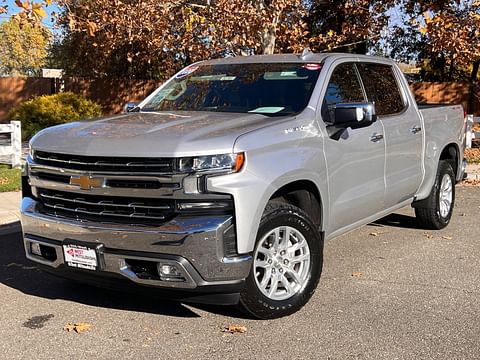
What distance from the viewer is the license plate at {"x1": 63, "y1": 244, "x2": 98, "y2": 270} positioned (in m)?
4.07

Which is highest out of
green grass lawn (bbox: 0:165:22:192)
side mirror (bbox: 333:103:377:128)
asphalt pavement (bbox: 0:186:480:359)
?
side mirror (bbox: 333:103:377:128)

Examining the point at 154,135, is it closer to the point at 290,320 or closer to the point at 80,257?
the point at 80,257

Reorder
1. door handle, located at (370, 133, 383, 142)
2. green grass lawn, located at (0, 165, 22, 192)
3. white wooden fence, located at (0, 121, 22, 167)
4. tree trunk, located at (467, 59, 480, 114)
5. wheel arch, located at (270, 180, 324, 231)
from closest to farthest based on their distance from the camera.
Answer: wheel arch, located at (270, 180, 324, 231) → door handle, located at (370, 133, 383, 142) → green grass lawn, located at (0, 165, 22, 192) → white wooden fence, located at (0, 121, 22, 167) → tree trunk, located at (467, 59, 480, 114)

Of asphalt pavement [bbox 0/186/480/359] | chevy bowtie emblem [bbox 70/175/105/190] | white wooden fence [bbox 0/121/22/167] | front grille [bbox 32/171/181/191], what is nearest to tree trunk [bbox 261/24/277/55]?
white wooden fence [bbox 0/121/22/167]

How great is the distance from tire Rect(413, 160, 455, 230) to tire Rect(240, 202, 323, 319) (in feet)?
9.13

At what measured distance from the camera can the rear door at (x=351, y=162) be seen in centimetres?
494

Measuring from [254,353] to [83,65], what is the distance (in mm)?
25494

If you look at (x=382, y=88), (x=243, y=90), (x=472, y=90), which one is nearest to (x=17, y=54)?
(x=472, y=90)

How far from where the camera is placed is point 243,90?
5.29 meters

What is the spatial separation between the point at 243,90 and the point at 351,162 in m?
A: 1.12

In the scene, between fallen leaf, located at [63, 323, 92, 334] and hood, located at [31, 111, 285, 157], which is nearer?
hood, located at [31, 111, 285, 157]

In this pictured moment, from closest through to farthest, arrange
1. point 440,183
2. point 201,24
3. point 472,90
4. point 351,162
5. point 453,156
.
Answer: point 351,162
point 440,183
point 453,156
point 201,24
point 472,90

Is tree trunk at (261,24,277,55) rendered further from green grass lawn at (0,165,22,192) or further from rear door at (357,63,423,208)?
rear door at (357,63,423,208)

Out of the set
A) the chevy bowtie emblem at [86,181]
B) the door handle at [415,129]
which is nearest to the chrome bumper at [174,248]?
the chevy bowtie emblem at [86,181]
